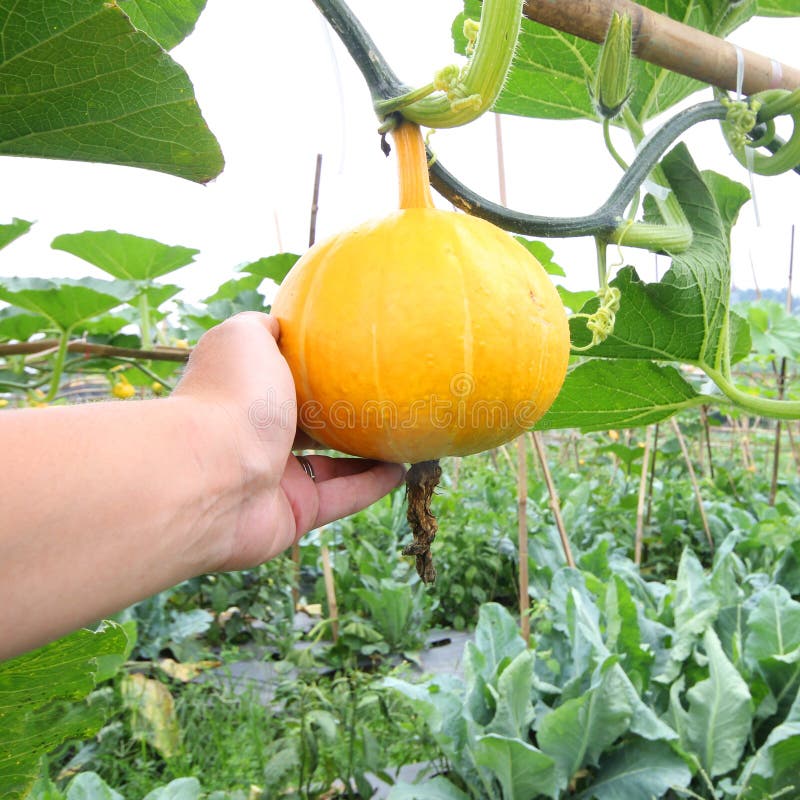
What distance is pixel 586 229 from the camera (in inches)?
27.7

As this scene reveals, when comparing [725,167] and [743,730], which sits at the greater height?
[725,167]

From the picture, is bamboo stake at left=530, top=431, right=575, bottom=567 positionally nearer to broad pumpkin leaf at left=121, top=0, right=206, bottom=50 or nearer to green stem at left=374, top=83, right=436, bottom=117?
broad pumpkin leaf at left=121, top=0, right=206, bottom=50

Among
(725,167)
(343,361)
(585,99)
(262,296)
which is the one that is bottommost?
(262,296)

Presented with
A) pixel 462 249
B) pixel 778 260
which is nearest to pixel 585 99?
pixel 462 249

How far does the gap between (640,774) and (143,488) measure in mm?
1661

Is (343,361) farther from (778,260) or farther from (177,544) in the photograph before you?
(778,260)

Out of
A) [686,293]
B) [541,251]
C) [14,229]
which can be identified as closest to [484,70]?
[686,293]

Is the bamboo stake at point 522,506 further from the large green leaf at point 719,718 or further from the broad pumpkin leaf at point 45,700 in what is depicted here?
the broad pumpkin leaf at point 45,700

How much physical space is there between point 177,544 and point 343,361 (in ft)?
0.53

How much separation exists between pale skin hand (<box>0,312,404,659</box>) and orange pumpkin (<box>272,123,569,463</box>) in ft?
0.15

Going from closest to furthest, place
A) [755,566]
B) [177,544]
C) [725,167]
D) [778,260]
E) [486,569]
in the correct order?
[177,544], [725,167], [755,566], [486,569], [778,260]

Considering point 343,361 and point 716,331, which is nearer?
point 343,361

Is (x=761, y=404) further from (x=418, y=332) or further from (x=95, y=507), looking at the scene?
(x=95, y=507)

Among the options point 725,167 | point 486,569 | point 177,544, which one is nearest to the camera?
point 177,544
